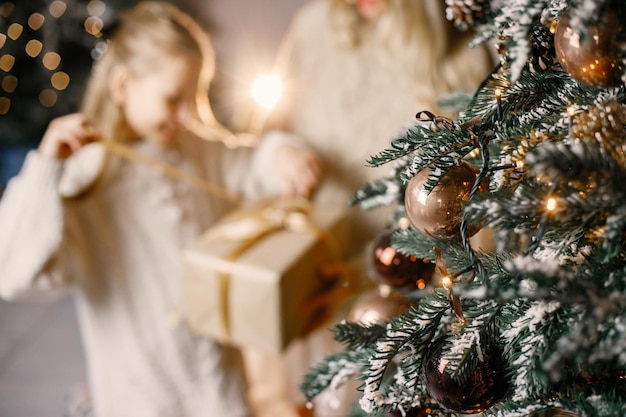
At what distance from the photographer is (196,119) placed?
1206mm

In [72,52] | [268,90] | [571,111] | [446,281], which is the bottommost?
[72,52]

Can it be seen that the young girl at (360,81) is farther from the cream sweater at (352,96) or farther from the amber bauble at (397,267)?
the amber bauble at (397,267)

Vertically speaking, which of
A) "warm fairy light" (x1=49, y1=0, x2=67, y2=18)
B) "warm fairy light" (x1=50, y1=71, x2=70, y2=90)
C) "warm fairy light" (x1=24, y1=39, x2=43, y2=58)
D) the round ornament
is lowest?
"warm fairy light" (x1=50, y1=71, x2=70, y2=90)

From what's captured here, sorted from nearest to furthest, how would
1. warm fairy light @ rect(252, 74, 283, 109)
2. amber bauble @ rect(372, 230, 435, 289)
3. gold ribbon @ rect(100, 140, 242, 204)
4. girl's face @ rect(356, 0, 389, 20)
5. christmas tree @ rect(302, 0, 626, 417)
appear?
christmas tree @ rect(302, 0, 626, 417) → amber bauble @ rect(372, 230, 435, 289) → gold ribbon @ rect(100, 140, 242, 204) → girl's face @ rect(356, 0, 389, 20) → warm fairy light @ rect(252, 74, 283, 109)

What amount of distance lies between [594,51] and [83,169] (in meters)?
0.82

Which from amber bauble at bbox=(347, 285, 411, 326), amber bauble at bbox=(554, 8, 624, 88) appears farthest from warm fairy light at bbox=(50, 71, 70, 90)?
amber bauble at bbox=(554, 8, 624, 88)

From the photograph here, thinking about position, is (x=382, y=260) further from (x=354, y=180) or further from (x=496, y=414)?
(x=354, y=180)

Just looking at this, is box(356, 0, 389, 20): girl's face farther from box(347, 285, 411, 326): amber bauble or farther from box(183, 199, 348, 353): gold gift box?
box(347, 285, 411, 326): amber bauble

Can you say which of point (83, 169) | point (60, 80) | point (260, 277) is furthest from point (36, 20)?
point (260, 277)

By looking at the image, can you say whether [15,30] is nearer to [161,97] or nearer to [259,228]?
[161,97]

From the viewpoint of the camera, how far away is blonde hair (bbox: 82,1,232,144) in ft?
3.17

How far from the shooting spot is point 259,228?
940 mm

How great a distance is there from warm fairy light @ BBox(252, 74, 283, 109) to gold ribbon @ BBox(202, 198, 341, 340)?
0.30 metres

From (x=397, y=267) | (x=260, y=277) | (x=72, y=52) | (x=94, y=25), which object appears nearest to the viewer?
(x=397, y=267)
